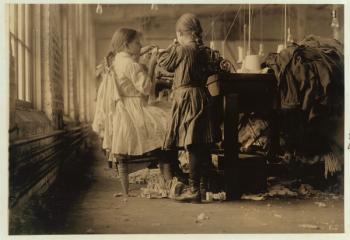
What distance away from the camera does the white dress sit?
2.56 metres

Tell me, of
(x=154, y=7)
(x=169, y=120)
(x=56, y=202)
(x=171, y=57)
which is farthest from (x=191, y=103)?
(x=56, y=202)

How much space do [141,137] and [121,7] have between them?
0.68m

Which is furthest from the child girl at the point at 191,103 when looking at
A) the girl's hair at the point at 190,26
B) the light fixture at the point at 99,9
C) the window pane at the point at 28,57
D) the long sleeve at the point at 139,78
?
the window pane at the point at 28,57

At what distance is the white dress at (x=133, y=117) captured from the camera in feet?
8.39

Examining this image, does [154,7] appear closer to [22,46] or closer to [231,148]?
[22,46]

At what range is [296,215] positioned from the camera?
251cm

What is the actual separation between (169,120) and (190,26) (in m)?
0.49

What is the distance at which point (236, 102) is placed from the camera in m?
2.57

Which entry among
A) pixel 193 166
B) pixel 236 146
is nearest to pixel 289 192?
pixel 236 146

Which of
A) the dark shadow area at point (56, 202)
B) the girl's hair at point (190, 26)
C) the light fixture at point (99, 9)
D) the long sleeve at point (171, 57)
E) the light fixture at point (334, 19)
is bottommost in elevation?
the dark shadow area at point (56, 202)

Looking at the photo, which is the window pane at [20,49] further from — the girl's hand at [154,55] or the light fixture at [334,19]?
the light fixture at [334,19]

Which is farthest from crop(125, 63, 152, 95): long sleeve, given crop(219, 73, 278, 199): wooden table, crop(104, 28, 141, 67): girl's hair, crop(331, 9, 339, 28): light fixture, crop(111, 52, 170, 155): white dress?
crop(331, 9, 339, 28): light fixture

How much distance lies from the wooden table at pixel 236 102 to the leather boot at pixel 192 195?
0.16 metres

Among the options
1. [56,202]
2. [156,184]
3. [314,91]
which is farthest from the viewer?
[314,91]
